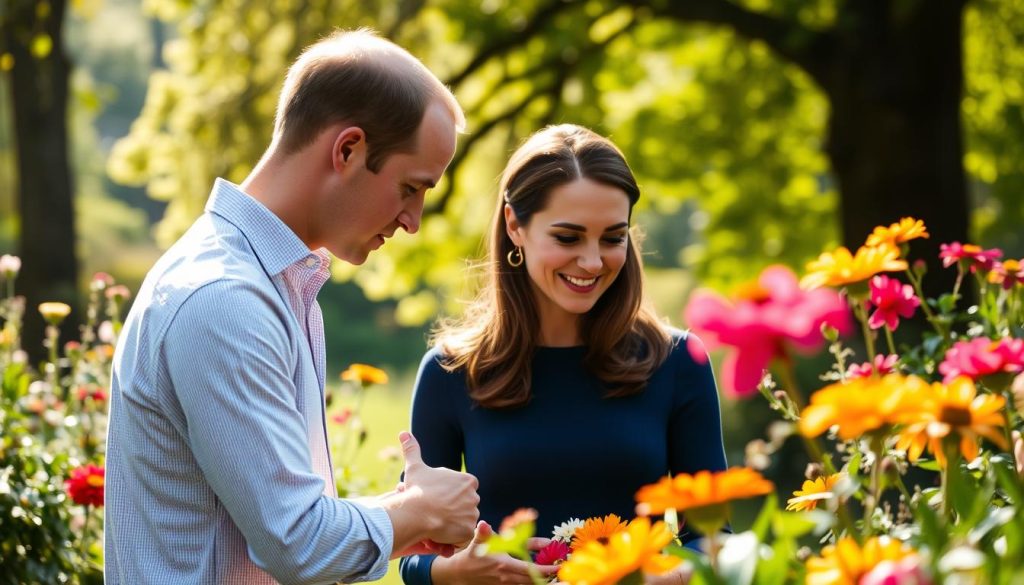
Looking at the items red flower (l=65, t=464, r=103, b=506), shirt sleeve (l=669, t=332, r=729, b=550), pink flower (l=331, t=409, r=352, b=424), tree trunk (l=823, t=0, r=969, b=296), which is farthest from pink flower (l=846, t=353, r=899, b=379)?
tree trunk (l=823, t=0, r=969, b=296)

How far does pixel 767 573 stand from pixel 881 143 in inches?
251

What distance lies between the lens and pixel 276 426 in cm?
147

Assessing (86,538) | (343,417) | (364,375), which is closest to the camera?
(86,538)

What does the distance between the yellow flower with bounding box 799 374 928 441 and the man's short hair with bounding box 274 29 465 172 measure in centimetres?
91

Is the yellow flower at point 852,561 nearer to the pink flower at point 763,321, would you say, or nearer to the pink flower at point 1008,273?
the pink flower at point 763,321

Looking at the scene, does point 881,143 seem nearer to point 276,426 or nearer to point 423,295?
point 423,295

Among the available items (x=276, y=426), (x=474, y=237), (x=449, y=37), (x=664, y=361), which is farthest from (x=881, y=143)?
(x=276, y=426)

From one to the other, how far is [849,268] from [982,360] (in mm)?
215

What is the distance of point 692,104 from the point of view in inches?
412

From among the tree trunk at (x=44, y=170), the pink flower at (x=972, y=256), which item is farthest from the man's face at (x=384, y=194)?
the tree trunk at (x=44, y=170)

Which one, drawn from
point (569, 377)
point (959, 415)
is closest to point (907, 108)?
point (569, 377)

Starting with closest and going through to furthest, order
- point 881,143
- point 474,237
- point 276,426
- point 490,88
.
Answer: point 276,426
point 881,143
point 490,88
point 474,237

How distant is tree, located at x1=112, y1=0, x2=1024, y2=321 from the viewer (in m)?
7.00

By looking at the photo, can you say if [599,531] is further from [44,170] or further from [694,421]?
[44,170]
